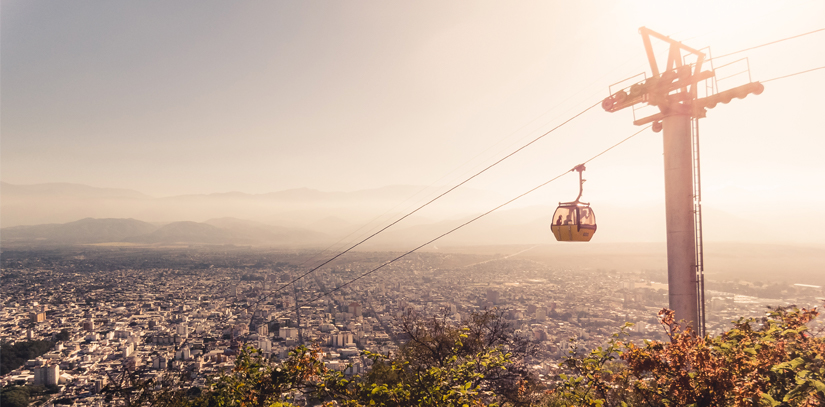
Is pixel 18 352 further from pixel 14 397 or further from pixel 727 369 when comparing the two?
pixel 727 369

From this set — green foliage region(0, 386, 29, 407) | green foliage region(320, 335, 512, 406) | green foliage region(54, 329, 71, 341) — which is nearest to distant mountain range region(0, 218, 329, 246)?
green foliage region(54, 329, 71, 341)

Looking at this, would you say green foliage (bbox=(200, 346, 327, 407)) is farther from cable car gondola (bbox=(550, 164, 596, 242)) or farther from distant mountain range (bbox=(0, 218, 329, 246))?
distant mountain range (bbox=(0, 218, 329, 246))

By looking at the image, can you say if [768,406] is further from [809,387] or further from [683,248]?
[683,248]

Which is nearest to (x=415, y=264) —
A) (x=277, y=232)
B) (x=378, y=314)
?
(x=378, y=314)

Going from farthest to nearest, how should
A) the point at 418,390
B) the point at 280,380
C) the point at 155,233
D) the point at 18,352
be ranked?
the point at 155,233
the point at 18,352
the point at 418,390
the point at 280,380

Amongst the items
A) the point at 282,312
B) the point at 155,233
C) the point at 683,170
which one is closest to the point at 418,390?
the point at 683,170

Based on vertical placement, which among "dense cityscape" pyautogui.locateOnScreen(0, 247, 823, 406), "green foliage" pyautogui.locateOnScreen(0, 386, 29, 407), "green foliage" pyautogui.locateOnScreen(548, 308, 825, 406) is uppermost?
"green foliage" pyautogui.locateOnScreen(548, 308, 825, 406)
